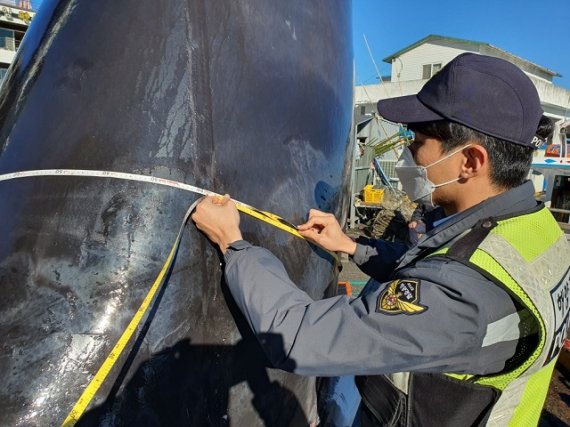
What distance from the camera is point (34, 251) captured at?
1230 mm

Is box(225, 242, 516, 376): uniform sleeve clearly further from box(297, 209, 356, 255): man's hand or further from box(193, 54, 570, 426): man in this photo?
box(297, 209, 356, 255): man's hand

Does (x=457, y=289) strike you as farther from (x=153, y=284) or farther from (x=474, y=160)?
(x=153, y=284)

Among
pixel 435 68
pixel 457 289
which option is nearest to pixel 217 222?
→ pixel 457 289

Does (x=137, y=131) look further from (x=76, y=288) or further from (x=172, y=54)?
(x=76, y=288)

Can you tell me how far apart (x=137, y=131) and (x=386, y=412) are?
1.24 meters

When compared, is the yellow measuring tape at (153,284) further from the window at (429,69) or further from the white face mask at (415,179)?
the window at (429,69)

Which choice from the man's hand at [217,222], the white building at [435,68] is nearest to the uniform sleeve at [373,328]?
the man's hand at [217,222]

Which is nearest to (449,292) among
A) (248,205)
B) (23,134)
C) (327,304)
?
(327,304)

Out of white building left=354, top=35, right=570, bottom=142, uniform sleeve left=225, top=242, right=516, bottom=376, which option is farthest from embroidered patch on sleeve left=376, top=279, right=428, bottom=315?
white building left=354, top=35, right=570, bottom=142

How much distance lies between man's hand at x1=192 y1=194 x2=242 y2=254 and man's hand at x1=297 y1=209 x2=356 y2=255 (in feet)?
1.25

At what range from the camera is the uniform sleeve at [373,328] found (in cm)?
114

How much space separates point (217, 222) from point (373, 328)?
52 centimetres

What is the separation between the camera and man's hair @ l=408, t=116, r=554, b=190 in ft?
4.69

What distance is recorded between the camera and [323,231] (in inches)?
71.5
